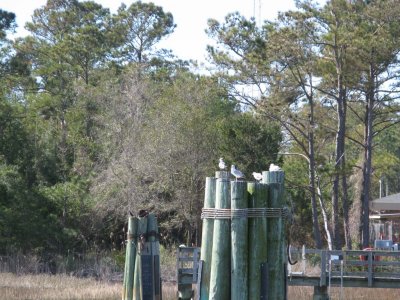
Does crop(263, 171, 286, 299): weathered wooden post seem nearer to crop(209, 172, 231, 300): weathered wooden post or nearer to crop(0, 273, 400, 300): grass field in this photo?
crop(209, 172, 231, 300): weathered wooden post

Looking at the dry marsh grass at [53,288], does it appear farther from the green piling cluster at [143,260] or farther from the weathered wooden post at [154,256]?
the weathered wooden post at [154,256]

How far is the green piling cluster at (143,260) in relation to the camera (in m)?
12.5

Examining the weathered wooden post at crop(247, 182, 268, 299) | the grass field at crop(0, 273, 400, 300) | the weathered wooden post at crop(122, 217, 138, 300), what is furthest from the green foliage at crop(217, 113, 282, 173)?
the weathered wooden post at crop(247, 182, 268, 299)

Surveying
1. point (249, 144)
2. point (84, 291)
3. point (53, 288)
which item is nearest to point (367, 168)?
point (249, 144)

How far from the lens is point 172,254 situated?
103ft

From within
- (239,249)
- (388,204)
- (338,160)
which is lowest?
(239,249)

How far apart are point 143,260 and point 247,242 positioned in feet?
13.3

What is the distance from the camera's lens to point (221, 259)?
884 centimetres

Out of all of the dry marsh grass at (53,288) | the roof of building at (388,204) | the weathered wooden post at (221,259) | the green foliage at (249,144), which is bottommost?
the dry marsh grass at (53,288)

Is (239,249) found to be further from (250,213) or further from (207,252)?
(207,252)

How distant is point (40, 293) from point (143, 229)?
9639mm

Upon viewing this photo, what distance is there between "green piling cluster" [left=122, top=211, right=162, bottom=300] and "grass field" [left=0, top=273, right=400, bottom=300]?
321 inches

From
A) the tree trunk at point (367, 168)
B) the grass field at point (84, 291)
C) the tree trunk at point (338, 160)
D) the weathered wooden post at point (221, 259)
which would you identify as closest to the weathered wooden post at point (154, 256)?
the weathered wooden post at point (221, 259)

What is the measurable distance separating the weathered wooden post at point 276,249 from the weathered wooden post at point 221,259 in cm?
47
